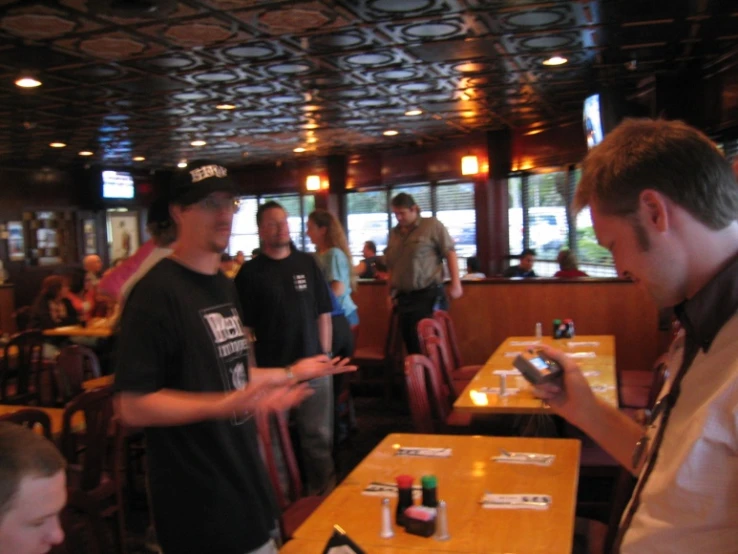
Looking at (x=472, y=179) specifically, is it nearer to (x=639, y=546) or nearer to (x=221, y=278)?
(x=221, y=278)

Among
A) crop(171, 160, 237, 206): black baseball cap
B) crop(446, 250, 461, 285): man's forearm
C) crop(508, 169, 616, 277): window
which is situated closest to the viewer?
crop(171, 160, 237, 206): black baseball cap

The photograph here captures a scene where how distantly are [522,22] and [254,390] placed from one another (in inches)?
169

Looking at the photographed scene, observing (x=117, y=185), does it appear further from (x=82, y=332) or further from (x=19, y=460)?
(x=19, y=460)

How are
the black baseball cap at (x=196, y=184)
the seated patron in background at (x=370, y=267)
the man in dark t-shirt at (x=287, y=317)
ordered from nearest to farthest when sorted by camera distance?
the black baseball cap at (x=196, y=184) → the man in dark t-shirt at (x=287, y=317) → the seated patron in background at (x=370, y=267)

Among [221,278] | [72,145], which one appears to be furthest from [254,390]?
[72,145]

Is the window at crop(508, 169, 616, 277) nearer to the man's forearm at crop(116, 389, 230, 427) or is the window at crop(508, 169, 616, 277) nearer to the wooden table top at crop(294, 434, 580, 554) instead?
the wooden table top at crop(294, 434, 580, 554)

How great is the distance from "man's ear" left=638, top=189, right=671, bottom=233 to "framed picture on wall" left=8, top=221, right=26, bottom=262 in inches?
487

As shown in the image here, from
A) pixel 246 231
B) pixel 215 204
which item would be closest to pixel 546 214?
pixel 246 231

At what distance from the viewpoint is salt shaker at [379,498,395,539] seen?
1.94m

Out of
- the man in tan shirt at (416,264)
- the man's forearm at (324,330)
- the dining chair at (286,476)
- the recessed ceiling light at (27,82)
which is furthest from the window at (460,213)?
the dining chair at (286,476)

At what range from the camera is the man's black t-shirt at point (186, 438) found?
6.15 feet

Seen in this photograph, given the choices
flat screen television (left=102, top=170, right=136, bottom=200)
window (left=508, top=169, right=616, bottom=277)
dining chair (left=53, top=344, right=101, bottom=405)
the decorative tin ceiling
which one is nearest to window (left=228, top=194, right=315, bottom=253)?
flat screen television (left=102, top=170, right=136, bottom=200)

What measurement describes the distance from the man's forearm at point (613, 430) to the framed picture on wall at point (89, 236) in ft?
41.7

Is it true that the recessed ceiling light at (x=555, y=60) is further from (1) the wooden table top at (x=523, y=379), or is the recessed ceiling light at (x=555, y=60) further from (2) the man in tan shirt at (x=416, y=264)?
(1) the wooden table top at (x=523, y=379)
